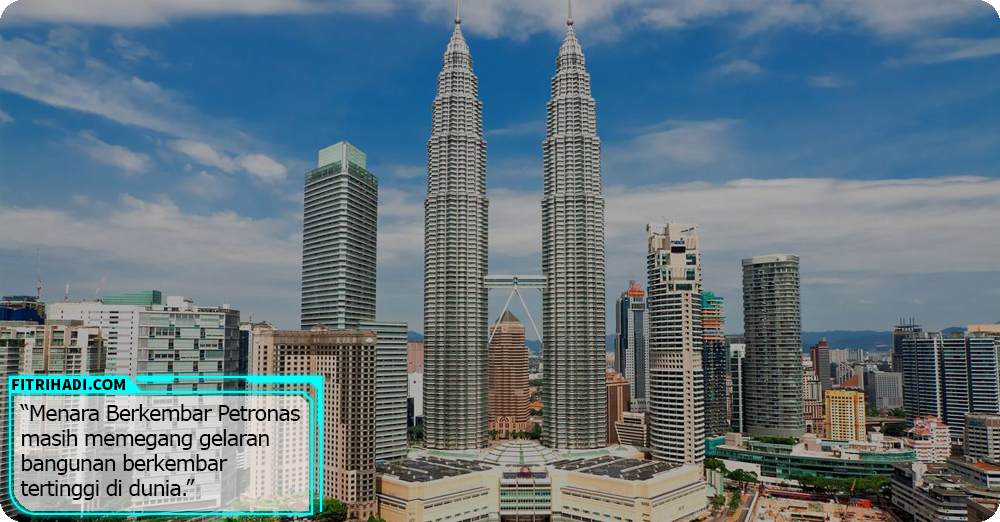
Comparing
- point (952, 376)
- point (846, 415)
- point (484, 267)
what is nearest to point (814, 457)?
point (846, 415)

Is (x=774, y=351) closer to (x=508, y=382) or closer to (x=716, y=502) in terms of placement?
(x=716, y=502)

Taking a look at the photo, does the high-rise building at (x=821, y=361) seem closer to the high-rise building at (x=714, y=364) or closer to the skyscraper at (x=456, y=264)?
the high-rise building at (x=714, y=364)

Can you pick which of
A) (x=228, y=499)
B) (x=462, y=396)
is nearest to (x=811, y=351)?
(x=462, y=396)

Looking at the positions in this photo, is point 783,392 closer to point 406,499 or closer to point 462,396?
point 462,396

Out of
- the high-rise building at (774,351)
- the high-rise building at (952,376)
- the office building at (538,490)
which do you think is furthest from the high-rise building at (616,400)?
the high-rise building at (952,376)

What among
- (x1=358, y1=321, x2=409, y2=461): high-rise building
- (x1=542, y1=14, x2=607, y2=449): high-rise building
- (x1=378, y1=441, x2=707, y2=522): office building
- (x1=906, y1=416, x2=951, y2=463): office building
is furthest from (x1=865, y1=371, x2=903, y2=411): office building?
(x1=358, y1=321, x2=409, y2=461): high-rise building
